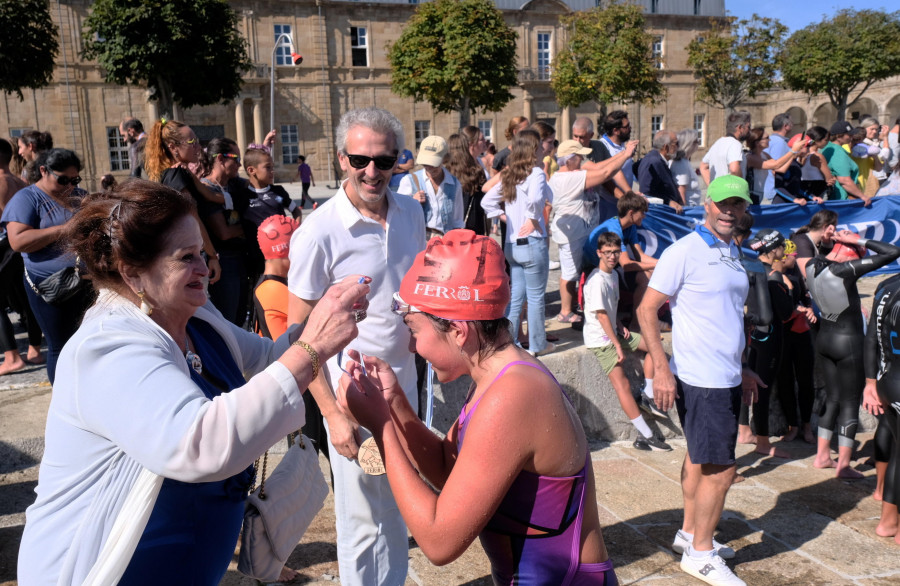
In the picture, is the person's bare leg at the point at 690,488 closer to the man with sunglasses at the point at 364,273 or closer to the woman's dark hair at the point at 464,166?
the man with sunglasses at the point at 364,273

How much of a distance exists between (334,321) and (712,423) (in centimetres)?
269

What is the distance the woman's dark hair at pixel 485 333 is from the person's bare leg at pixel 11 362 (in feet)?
18.3

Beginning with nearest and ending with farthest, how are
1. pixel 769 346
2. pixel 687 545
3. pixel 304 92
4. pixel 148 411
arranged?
pixel 148 411 → pixel 687 545 → pixel 769 346 → pixel 304 92

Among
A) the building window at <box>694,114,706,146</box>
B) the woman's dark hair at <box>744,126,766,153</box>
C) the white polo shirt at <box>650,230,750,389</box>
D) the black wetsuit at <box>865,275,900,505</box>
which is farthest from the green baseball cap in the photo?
the building window at <box>694,114,706,146</box>

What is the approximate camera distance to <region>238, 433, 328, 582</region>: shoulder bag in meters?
2.21

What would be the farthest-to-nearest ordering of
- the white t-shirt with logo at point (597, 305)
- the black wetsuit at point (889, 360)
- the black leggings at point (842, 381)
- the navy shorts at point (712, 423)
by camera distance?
the white t-shirt with logo at point (597, 305) < the black leggings at point (842, 381) < the black wetsuit at point (889, 360) < the navy shorts at point (712, 423)

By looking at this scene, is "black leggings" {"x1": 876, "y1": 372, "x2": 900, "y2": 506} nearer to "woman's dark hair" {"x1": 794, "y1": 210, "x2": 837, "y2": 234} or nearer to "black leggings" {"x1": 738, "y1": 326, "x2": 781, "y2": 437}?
"black leggings" {"x1": 738, "y1": 326, "x2": 781, "y2": 437}

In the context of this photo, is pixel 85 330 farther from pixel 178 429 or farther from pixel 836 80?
pixel 836 80

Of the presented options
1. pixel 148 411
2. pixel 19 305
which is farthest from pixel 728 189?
pixel 19 305

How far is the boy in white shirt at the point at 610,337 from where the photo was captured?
5.81m

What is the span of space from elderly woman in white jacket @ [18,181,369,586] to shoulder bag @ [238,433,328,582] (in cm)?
17

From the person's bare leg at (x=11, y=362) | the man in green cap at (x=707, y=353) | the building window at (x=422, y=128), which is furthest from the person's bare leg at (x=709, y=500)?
the building window at (x=422, y=128)

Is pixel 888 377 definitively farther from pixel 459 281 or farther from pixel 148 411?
pixel 148 411

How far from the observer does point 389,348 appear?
3287 millimetres
